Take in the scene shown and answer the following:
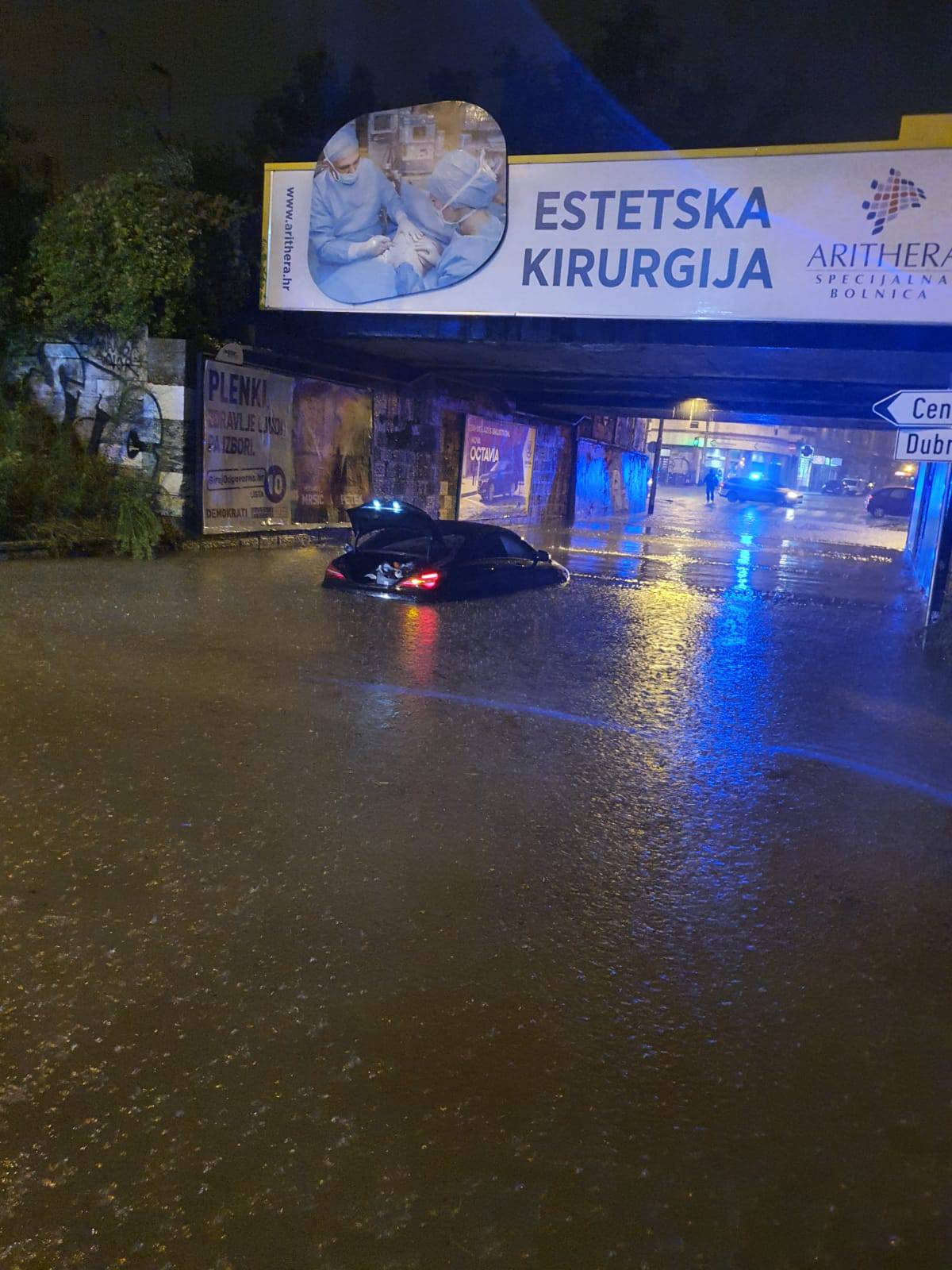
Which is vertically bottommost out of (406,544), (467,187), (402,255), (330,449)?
(406,544)

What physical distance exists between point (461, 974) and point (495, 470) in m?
23.9

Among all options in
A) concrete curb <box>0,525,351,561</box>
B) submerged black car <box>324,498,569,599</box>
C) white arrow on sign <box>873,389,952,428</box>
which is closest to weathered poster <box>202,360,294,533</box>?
concrete curb <box>0,525,351,561</box>

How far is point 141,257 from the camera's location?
1502cm

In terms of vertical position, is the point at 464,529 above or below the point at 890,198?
below

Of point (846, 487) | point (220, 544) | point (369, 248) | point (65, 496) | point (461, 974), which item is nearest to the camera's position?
point (461, 974)

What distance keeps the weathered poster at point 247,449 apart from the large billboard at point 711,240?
339 cm

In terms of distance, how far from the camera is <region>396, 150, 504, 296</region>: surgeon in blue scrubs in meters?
14.0

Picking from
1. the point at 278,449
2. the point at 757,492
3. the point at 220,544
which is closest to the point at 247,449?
the point at 278,449

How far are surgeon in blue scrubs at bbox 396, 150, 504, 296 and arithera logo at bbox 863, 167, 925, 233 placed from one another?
4.99 meters

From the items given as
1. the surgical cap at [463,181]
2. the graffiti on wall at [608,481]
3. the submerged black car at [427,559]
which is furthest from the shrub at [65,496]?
the graffiti on wall at [608,481]

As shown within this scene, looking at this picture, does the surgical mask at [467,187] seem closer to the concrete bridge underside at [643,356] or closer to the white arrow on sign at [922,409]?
the concrete bridge underside at [643,356]

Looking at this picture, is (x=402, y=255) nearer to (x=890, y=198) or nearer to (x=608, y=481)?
(x=890, y=198)

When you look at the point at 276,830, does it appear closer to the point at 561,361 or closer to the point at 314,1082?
the point at 314,1082

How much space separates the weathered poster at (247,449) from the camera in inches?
629
